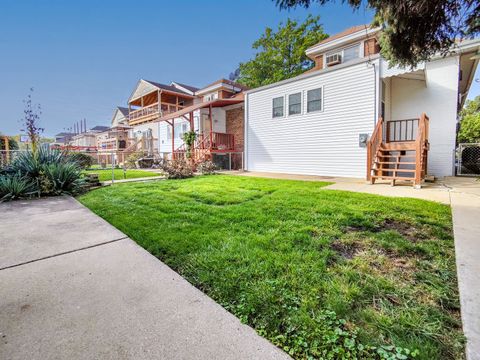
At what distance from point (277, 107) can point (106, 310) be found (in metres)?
11.5

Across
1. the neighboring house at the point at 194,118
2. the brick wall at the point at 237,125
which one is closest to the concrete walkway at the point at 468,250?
the neighboring house at the point at 194,118

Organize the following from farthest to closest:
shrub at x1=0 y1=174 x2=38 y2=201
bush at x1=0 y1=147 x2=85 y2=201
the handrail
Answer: the handrail
bush at x1=0 y1=147 x2=85 y2=201
shrub at x1=0 y1=174 x2=38 y2=201

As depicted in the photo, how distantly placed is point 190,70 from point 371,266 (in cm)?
6194

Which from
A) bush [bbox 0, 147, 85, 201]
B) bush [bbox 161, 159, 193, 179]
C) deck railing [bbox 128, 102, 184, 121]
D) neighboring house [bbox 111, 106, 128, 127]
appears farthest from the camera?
neighboring house [bbox 111, 106, 128, 127]

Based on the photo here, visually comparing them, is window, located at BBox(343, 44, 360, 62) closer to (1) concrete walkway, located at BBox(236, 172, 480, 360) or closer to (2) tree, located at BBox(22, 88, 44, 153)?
(1) concrete walkway, located at BBox(236, 172, 480, 360)

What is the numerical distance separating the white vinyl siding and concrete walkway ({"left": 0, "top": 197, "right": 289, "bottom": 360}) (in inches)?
350

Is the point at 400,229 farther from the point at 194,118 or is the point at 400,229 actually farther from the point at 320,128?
the point at 194,118

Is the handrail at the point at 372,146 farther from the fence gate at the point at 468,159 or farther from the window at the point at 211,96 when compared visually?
the window at the point at 211,96

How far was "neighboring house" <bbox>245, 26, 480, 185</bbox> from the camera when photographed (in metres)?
8.34

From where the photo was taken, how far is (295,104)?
1125 cm

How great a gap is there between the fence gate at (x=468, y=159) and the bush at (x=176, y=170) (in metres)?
11.4

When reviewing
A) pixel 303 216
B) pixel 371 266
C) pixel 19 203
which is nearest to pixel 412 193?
pixel 303 216

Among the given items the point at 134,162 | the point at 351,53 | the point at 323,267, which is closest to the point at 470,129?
the point at 351,53

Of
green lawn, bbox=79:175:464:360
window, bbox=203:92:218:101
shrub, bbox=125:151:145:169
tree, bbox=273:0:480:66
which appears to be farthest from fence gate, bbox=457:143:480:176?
shrub, bbox=125:151:145:169
